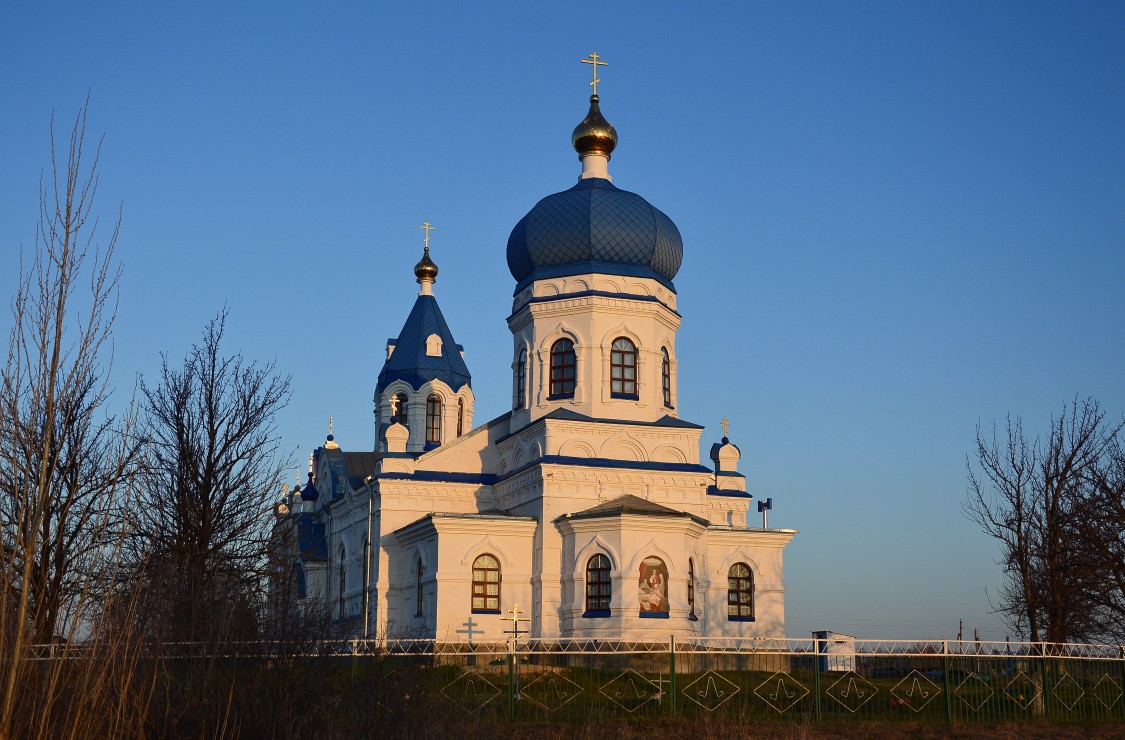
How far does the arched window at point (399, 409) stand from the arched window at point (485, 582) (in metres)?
13.7

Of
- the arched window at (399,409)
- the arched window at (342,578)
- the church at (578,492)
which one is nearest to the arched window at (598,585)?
the church at (578,492)

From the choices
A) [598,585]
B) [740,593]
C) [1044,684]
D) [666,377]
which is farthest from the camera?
[740,593]

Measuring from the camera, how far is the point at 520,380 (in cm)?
2850

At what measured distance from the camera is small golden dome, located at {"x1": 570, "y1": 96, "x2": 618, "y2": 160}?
29297 mm

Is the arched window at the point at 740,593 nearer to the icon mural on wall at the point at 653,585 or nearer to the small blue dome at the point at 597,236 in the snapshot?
the icon mural on wall at the point at 653,585

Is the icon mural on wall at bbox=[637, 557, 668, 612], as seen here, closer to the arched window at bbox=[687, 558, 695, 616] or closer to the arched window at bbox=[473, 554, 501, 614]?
the arched window at bbox=[687, 558, 695, 616]

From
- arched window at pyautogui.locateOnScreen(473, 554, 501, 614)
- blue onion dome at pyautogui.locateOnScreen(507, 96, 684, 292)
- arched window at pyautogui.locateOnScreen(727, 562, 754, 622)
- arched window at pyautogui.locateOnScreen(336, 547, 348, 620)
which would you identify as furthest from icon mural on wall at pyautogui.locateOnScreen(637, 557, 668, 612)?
arched window at pyautogui.locateOnScreen(336, 547, 348, 620)

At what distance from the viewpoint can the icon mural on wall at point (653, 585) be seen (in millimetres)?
24172

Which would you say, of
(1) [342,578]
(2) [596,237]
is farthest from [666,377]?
(1) [342,578]

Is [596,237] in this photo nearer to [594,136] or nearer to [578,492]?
[594,136]

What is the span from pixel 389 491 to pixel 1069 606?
15.0 m

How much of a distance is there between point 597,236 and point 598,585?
7.90 metres

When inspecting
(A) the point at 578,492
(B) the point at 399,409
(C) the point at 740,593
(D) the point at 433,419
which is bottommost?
(C) the point at 740,593

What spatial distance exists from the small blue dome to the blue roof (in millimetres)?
11402
